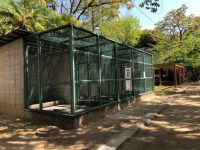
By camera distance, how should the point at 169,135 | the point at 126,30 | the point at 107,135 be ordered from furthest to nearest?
the point at 126,30 → the point at 107,135 → the point at 169,135

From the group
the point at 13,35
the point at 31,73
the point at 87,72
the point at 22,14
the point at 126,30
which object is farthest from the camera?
the point at 126,30

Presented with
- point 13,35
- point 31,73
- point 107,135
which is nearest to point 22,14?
point 13,35

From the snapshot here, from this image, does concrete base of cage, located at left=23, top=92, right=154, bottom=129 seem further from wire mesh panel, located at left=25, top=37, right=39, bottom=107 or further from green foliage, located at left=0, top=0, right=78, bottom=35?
green foliage, located at left=0, top=0, right=78, bottom=35

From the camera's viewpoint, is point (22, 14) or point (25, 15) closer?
point (22, 14)

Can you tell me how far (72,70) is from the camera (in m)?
6.20

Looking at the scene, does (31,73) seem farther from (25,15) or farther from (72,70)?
(25,15)

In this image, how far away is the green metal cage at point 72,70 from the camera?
7.12 m

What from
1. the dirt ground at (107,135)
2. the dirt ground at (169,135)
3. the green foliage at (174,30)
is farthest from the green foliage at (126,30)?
the dirt ground at (169,135)

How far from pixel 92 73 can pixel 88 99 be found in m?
0.95

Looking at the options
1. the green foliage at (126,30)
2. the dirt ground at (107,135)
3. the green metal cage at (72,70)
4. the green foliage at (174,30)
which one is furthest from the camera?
the green foliage at (126,30)

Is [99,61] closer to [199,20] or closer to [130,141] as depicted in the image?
[130,141]

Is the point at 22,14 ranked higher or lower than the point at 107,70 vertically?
higher

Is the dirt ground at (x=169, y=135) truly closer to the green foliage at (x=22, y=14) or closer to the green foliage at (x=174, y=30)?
the green foliage at (x=22, y=14)

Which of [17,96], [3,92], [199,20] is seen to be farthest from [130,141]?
[199,20]
